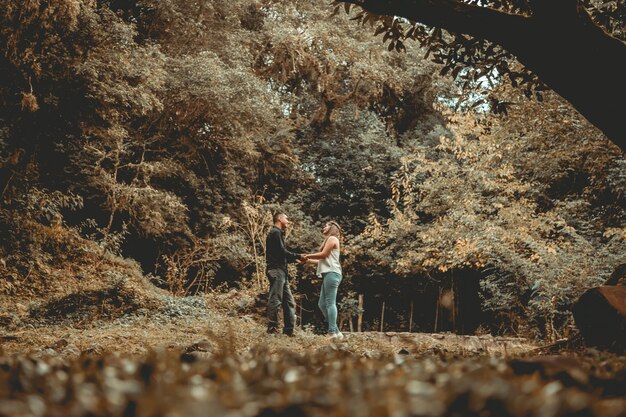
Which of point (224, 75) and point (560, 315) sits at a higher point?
point (224, 75)

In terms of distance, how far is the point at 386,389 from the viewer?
1.31 m

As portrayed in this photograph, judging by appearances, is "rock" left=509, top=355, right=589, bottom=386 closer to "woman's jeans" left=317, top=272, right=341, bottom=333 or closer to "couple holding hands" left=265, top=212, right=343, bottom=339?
"couple holding hands" left=265, top=212, right=343, bottom=339

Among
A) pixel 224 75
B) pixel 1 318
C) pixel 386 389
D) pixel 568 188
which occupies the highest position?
pixel 224 75

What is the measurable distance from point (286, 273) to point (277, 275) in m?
0.25

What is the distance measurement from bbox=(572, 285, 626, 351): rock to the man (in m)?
4.43

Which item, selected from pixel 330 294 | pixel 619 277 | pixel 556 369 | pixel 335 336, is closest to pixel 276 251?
pixel 330 294

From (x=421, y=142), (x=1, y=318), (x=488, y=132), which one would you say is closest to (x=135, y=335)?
(x=1, y=318)

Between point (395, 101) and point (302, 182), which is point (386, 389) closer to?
point (302, 182)

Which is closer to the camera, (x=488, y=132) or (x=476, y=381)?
(x=476, y=381)

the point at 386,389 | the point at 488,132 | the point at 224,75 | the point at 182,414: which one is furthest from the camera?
the point at 224,75

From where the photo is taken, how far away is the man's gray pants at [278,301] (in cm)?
827

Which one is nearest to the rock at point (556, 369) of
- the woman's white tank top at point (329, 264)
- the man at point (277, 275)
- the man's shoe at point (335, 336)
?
the man's shoe at point (335, 336)

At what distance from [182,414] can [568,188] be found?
1542 cm

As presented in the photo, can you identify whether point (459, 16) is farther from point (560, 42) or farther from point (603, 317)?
point (603, 317)
